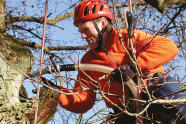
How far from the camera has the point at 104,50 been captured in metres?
3.81

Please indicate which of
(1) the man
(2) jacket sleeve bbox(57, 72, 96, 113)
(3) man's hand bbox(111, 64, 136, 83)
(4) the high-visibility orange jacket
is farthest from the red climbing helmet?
(3) man's hand bbox(111, 64, 136, 83)

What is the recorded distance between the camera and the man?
332 centimetres

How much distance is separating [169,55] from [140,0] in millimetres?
4883

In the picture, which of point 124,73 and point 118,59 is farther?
point 118,59

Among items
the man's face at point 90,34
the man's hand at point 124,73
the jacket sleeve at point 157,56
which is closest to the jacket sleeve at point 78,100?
the man's face at point 90,34

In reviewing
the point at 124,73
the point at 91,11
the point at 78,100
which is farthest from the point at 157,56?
the point at 78,100

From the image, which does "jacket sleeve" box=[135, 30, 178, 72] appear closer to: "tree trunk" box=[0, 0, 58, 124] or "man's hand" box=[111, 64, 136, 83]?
"man's hand" box=[111, 64, 136, 83]

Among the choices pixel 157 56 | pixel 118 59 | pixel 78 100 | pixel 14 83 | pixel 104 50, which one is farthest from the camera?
pixel 78 100

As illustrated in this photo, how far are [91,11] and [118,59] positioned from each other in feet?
2.88

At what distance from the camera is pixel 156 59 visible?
3.29 meters

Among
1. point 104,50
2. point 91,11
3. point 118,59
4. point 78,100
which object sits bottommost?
point 78,100

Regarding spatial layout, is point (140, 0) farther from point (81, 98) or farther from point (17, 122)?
point (17, 122)

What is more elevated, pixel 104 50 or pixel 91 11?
pixel 91 11

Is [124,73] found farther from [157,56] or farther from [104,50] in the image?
[104,50]
